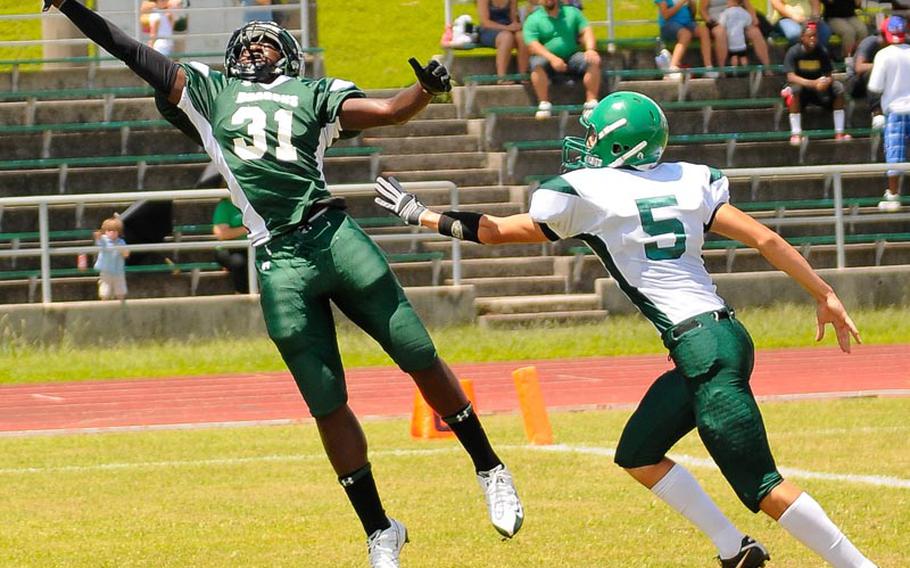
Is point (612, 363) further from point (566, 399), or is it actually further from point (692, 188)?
point (692, 188)

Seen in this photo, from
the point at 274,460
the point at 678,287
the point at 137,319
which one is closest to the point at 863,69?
the point at 137,319

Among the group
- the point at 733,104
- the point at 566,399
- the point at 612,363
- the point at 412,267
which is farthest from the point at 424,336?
the point at 733,104

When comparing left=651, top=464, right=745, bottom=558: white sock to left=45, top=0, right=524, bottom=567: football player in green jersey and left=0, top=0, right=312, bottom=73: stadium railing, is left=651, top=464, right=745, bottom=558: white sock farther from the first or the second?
left=0, top=0, right=312, bottom=73: stadium railing

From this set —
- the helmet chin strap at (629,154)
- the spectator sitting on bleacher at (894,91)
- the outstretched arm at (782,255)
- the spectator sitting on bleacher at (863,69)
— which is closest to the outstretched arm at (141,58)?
the helmet chin strap at (629,154)

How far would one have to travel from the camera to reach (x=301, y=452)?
11.0m

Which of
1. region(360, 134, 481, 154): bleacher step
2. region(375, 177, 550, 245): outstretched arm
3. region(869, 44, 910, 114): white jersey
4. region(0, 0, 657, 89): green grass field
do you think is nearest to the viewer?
region(375, 177, 550, 245): outstretched arm

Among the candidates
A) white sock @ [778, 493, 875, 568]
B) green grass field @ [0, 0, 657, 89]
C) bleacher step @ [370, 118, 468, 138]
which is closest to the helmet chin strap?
white sock @ [778, 493, 875, 568]

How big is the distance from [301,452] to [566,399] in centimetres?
308

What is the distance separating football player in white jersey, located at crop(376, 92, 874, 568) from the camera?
6.11m

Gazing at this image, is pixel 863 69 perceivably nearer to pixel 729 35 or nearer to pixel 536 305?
pixel 729 35

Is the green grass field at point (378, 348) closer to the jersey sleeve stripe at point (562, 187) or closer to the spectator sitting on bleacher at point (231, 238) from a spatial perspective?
→ the spectator sitting on bleacher at point (231, 238)

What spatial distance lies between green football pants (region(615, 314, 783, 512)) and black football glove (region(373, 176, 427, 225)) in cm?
112

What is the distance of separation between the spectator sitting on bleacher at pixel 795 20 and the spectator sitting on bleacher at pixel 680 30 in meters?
1.15

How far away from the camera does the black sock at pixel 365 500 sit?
6.95 m
